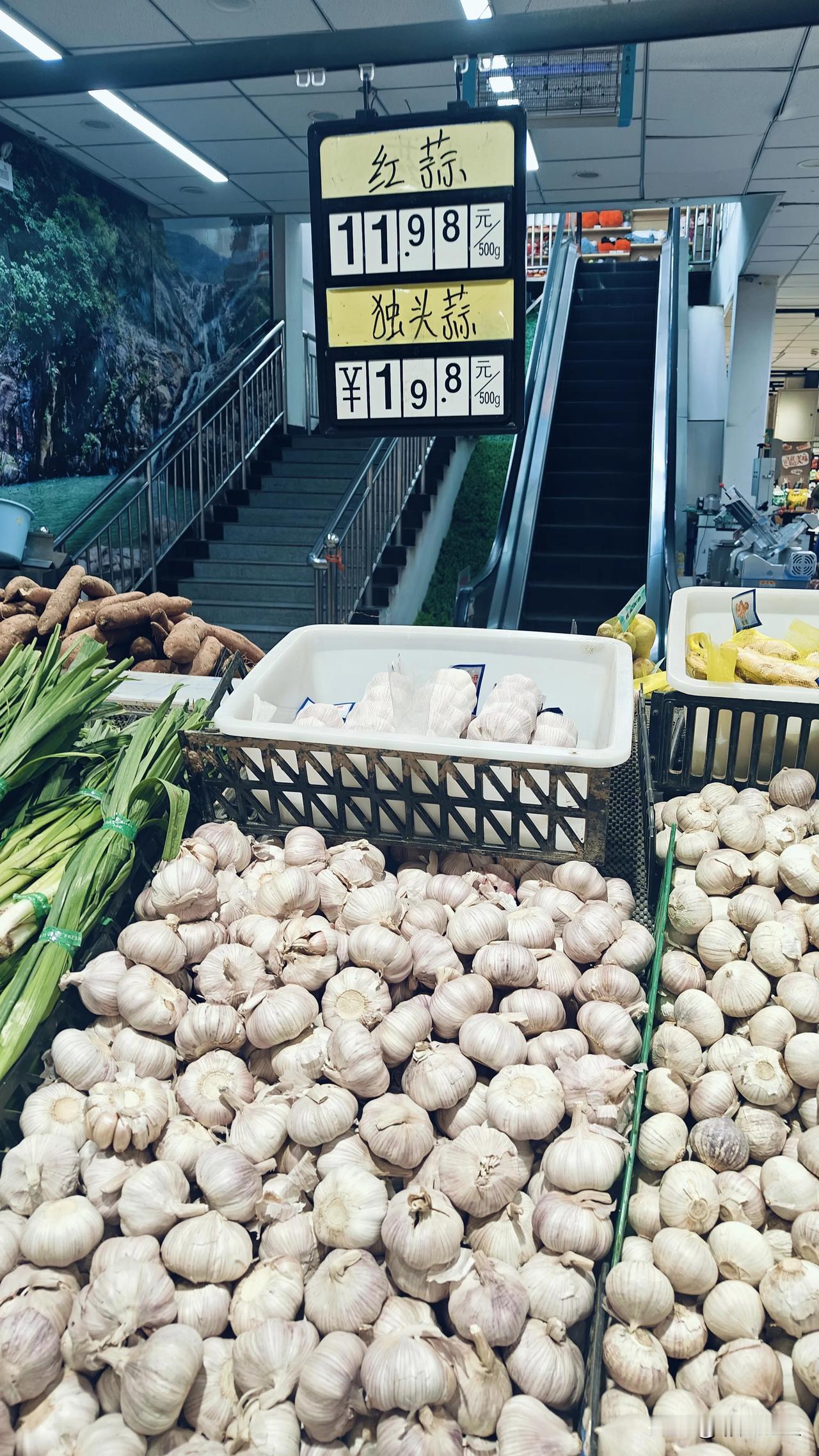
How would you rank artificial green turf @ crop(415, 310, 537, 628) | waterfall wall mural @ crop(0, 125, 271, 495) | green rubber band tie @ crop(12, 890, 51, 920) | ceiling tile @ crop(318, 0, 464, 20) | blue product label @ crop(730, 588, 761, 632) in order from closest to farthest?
green rubber band tie @ crop(12, 890, 51, 920) < blue product label @ crop(730, 588, 761, 632) < ceiling tile @ crop(318, 0, 464, 20) < waterfall wall mural @ crop(0, 125, 271, 495) < artificial green turf @ crop(415, 310, 537, 628)

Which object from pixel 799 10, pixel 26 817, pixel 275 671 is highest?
pixel 799 10

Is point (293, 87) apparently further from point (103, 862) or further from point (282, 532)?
point (103, 862)

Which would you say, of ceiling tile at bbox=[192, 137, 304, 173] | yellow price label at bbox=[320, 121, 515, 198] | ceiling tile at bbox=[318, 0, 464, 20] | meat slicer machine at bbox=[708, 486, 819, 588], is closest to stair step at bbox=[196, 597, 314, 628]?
ceiling tile at bbox=[192, 137, 304, 173]

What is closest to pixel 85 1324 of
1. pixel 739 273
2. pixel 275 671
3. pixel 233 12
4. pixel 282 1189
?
pixel 282 1189

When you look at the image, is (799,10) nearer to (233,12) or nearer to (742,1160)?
(742,1160)

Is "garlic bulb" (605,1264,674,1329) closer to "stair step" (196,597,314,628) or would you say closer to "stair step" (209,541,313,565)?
"stair step" (196,597,314,628)

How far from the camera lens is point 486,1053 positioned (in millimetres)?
1397

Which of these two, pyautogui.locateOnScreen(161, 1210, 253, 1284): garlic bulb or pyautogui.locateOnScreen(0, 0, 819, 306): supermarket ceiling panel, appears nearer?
pyautogui.locateOnScreen(161, 1210, 253, 1284): garlic bulb

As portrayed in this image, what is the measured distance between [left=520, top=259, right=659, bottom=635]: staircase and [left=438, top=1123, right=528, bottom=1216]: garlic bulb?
18.2 feet

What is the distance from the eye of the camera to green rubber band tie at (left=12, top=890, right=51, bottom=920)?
1606 mm

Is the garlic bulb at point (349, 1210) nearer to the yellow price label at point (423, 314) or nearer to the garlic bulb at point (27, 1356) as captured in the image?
the garlic bulb at point (27, 1356)

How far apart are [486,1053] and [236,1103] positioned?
38cm

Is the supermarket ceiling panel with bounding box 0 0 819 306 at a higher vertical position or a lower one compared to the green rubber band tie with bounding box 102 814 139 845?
higher

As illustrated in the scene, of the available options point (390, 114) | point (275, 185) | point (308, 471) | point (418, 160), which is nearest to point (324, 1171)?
point (418, 160)
